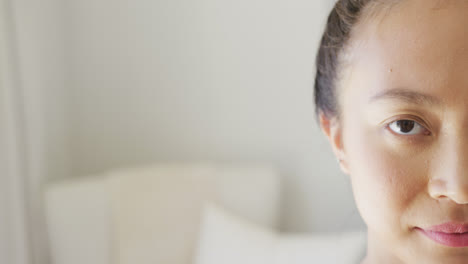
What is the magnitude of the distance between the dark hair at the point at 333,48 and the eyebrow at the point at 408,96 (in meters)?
0.13

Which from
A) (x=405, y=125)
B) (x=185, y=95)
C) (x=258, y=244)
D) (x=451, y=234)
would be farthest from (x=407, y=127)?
(x=185, y=95)

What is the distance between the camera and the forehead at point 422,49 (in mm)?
587

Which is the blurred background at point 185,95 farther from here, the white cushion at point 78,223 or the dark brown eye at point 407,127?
the dark brown eye at point 407,127

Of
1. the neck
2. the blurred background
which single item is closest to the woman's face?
the neck

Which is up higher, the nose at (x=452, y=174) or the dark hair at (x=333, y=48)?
the dark hair at (x=333, y=48)

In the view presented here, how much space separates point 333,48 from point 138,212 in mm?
838

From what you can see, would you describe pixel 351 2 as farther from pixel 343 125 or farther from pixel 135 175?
pixel 135 175

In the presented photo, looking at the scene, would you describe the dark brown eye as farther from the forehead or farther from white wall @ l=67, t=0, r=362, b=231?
white wall @ l=67, t=0, r=362, b=231

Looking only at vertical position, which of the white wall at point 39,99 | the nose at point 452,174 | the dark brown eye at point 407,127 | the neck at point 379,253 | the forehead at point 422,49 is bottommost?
the neck at point 379,253

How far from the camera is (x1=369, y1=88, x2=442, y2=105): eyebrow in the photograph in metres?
0.60

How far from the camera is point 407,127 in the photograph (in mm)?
619

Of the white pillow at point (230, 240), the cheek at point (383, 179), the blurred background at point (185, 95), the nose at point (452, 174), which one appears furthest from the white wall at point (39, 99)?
the nose at point (452, 174)

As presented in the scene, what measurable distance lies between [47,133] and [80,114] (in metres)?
0.17

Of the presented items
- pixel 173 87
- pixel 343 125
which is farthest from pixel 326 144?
pixel 343 125
